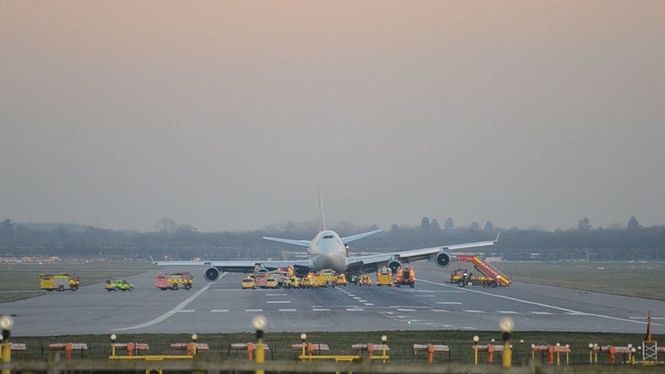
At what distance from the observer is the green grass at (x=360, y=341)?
36812mm

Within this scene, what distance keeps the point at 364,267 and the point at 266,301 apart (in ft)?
94.3

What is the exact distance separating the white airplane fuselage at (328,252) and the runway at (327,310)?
130 inches

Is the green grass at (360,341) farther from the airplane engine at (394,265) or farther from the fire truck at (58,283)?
the airplane engine at (394,265)

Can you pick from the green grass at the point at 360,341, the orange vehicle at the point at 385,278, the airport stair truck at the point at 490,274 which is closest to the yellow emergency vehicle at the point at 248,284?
the orange vehicle at the point at 385,278

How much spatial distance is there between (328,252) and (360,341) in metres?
52.3

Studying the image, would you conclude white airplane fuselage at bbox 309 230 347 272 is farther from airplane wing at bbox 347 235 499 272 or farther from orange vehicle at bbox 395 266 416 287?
orange vehicle at bbox 395 266 416 287

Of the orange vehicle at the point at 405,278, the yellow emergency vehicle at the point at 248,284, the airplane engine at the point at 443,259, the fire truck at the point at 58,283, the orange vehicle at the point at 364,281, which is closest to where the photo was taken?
the fire truck at the point at 58,283

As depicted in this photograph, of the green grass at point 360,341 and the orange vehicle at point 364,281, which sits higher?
the orange vehicle at point 364,281

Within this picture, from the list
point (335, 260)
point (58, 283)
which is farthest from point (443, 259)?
point (58, 283)

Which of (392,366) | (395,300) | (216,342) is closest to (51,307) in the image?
(395,300)

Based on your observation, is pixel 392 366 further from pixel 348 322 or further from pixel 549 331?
pixel 348 322

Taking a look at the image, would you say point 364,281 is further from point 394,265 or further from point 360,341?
point 360,341

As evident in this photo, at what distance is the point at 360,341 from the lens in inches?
1654

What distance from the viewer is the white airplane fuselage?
3725 inches
